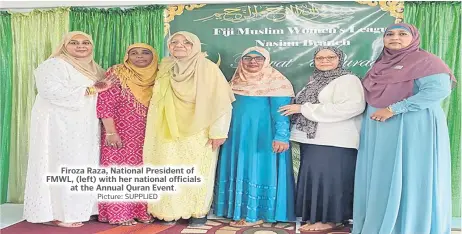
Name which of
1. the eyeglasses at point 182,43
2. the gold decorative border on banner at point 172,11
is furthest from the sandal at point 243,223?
the gold decorative border on banner at point 172,11

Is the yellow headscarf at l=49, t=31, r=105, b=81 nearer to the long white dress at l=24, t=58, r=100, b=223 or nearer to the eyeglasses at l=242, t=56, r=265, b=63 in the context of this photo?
the long white dress at l=24, t=58, r=100, b=223

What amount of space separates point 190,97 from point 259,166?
0.67 meters

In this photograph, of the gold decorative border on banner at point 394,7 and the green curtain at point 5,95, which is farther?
the green curtain at point 5,95

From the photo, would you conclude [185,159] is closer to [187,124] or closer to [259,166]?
[187,124]

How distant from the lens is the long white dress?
3025 millimetres

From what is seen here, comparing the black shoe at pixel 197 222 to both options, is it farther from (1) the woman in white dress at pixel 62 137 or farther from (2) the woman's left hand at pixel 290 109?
(2) the woman's left hand at pixel 290 109

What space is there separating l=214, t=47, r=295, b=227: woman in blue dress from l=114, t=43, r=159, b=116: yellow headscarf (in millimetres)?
599

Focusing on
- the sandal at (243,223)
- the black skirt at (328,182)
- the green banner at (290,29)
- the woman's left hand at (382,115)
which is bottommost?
the sandal at (243,223)

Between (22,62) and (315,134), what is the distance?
240 cm

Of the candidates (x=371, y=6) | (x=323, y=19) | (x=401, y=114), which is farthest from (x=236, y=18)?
(x=401, y=114)

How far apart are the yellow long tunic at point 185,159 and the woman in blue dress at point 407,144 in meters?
0.99

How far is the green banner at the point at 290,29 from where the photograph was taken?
11.2 feet

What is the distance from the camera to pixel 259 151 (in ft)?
10.3

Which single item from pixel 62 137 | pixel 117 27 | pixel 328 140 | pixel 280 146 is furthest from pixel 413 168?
pixel 117 27
